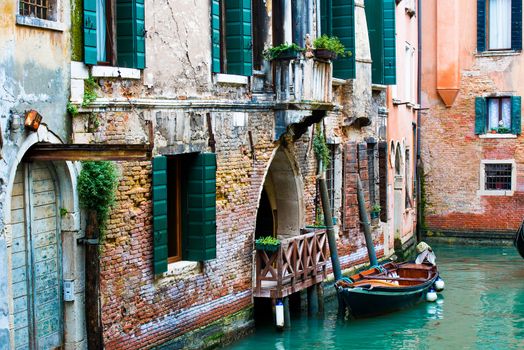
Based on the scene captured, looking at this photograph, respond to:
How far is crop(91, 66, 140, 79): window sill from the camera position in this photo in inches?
423

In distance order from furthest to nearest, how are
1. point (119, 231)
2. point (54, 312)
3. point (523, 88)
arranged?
point (523, 88), point (119, 231), point (54, 312)

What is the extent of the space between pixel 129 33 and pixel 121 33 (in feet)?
0.33

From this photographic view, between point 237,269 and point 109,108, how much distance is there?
3.95 m

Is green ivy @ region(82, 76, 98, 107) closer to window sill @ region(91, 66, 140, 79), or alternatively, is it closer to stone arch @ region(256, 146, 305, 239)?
window sill @ region(91, 66, 140, 79)

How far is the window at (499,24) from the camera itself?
26.2 m

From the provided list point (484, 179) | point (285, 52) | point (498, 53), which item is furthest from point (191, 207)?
point (498, 53)

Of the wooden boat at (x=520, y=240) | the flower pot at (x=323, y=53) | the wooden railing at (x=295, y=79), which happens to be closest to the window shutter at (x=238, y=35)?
the wooden railing at (x=295, y=79)

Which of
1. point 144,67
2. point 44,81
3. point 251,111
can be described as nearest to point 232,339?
point 251,111

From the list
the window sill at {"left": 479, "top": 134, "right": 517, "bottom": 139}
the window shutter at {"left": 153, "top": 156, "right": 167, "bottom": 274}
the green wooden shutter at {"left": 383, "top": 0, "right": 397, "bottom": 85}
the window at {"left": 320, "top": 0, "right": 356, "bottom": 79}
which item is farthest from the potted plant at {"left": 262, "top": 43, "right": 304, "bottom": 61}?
the window sill at {"left": 479, "top": 134, "right": 517, "bottom": 139}

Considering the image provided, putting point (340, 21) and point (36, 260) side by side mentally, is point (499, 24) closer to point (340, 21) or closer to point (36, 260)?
point (340, 21)

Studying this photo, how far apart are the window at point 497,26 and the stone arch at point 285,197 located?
1178 cm

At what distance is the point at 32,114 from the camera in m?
9.59

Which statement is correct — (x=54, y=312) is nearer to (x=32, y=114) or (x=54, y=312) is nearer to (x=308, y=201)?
(x=32, y=114)

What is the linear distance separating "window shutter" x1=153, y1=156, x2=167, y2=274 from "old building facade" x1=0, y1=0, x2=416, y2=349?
0.9 inches
